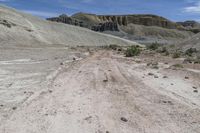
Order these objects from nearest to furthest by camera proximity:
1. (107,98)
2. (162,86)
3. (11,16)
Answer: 1. (107,98)
2. (162,86)
3. (11,16)

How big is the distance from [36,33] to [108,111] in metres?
70.6

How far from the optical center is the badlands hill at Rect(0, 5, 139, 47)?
66906 mm

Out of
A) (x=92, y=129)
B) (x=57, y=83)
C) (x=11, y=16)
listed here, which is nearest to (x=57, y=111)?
(x=92, y=129)

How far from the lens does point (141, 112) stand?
958cm

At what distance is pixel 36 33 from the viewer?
78625 millimetres

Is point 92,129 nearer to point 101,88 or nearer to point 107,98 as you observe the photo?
point 107,98

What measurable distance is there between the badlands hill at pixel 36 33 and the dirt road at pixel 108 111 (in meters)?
45.3

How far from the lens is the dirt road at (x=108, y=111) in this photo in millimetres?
8086

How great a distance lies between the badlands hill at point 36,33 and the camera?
66.9 meters

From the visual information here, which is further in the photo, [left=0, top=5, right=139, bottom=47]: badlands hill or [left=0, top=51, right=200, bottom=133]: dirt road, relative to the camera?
[left=0, top=5, right=139, bottom=47]: badlands hill

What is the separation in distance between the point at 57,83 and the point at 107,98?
382cm

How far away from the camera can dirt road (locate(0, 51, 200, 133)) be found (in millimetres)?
8086

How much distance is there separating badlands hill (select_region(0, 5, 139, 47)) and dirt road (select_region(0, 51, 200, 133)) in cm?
4530

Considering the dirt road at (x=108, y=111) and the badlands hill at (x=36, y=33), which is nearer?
the dirt road at (x=108, y=111)
